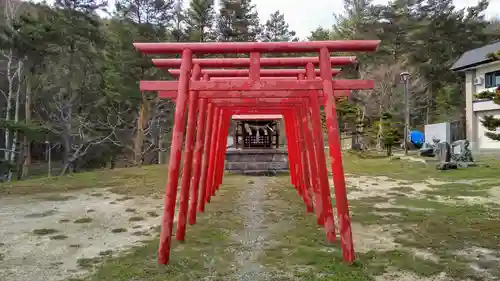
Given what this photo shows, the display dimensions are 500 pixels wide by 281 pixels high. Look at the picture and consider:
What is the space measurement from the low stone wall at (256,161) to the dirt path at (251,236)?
5103 millimetres

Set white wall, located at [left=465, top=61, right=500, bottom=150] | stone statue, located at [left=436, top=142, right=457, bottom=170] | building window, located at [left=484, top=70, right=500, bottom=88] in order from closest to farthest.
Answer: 1. stone statue, located at [left=436, top=142, right=457, bottom=170]
2. building window, located at [left=484, top=70, right=500, bottom=88]
3. white wall, located at [left=465, top=61, right=500, bottom=150]

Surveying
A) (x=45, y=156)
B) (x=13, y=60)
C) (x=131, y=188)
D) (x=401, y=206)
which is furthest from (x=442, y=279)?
(x=45, y=156)

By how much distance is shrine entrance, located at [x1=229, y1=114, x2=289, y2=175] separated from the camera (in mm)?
16500

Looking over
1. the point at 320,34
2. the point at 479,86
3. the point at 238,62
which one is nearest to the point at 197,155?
the point at 238,62

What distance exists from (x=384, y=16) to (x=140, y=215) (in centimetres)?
3231

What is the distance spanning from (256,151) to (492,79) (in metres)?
18.5

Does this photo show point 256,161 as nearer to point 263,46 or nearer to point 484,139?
point 263,46

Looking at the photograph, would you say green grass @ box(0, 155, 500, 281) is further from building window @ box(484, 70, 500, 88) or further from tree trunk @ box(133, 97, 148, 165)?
building window @ box(484, 70, 500, 88)

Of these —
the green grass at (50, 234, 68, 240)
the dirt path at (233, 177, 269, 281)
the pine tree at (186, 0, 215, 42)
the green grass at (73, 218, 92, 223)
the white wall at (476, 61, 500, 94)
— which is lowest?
the green grass at (50, 234, 68, 240)

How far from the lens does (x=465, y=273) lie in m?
4.42

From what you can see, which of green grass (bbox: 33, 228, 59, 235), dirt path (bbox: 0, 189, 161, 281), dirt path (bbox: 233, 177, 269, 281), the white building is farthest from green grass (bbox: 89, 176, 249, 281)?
the white building

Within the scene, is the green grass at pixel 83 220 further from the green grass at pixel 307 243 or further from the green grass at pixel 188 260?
the green grass at pixel 188 260

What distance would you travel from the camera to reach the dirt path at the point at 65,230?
15.9ft

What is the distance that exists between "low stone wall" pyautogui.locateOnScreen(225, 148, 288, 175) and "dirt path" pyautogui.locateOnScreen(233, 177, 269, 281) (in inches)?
201
